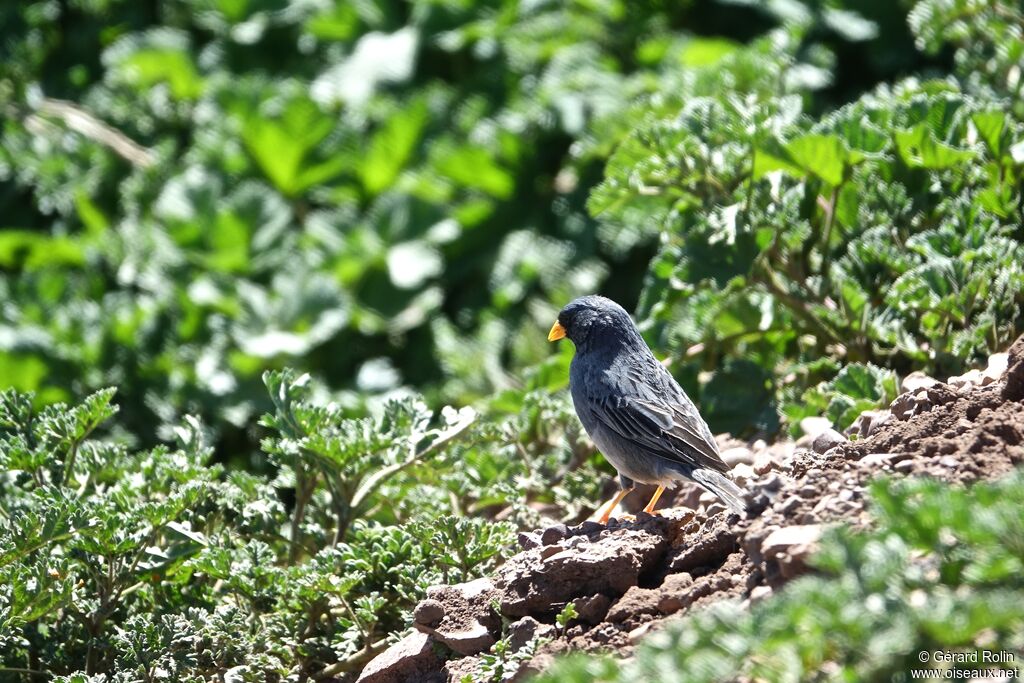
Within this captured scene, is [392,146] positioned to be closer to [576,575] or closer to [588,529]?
[588,529]

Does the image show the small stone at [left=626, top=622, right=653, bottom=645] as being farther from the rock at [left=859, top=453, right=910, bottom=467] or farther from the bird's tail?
the rock at [left=859, top=453, right=910, bottom=467]

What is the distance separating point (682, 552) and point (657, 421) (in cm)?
84

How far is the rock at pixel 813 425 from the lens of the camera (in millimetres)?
4621

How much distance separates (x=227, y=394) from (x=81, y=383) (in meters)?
0.93

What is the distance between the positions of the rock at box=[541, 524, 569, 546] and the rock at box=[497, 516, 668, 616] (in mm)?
145

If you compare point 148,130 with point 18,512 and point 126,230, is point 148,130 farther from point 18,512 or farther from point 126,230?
point 18,512

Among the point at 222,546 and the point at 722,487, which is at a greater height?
the point at 722,487

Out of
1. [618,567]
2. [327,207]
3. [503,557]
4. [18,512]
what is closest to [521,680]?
[618,567]

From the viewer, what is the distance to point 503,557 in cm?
432

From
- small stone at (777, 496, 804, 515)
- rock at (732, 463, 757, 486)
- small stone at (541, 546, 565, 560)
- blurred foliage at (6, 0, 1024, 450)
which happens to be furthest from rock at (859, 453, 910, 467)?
blurred foliage at (6, 0, 1024, 450)

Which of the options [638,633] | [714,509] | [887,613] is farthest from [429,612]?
[887,613]

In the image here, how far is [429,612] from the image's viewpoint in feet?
12.3

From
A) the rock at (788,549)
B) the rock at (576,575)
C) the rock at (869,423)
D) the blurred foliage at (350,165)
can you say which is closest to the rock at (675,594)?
the rock at (576,575)

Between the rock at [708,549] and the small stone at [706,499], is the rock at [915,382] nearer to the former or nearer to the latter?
the small stone at [706,499]
